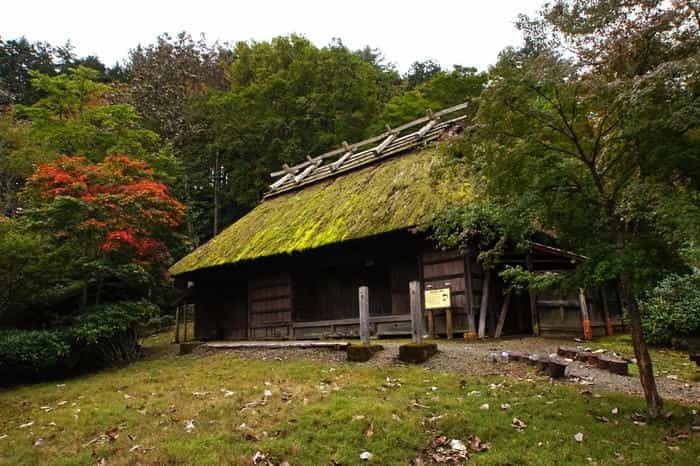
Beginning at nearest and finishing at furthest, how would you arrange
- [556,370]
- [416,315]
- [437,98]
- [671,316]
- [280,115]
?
[556,370] → [416,315] → [671,316] → [437,98] → [280,115]

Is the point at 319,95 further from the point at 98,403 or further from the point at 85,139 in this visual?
the point at 98,403

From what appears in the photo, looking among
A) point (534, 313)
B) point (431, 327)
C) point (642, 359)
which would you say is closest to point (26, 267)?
point (431, 327)

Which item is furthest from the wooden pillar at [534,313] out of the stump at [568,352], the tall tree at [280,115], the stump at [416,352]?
the tall tree at [280,115]

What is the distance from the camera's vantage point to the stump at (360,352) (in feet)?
29.6

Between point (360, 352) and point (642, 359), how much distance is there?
4.81 meters

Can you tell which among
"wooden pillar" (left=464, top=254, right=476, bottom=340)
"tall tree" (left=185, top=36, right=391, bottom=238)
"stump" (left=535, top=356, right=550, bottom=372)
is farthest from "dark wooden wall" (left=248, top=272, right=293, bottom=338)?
"tall tree" (left=185, top=36, right=391, bottom=238)

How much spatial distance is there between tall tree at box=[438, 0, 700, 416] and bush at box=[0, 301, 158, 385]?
973 centimetres

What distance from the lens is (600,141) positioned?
18.2 ft

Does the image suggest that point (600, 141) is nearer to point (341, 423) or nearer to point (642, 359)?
point (642, 359)

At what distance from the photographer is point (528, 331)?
13812mm

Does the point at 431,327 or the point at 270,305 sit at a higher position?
the point at 270,305

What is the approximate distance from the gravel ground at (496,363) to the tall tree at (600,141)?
4.75ft

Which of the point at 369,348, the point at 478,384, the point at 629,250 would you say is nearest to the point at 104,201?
A: the point at 369,348

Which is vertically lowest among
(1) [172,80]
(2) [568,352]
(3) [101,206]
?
(2) [568,352]
